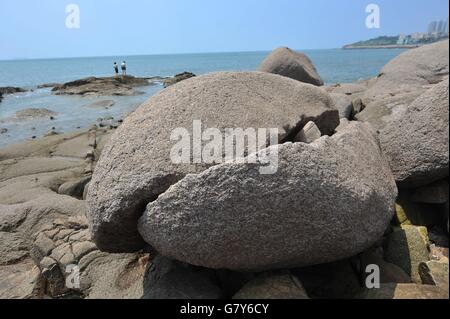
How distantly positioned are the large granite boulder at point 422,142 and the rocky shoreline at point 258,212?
0.01 metres

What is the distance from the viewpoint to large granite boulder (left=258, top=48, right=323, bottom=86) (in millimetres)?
10531

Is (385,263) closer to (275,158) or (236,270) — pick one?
(236,270)

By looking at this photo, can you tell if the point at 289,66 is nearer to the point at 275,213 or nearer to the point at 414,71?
the point at 414,71

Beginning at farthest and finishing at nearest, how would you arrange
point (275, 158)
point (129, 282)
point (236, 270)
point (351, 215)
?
point (129, 282)
point (236, 270)
point (351, 215)
point (275, 158)

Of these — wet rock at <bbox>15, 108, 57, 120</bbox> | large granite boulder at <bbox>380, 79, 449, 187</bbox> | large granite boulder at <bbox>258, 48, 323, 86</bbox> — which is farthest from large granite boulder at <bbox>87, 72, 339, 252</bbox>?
wet rock at <bbox>15, 108, 57, 120</bbox>

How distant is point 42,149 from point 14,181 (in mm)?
3170

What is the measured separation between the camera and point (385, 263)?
10.7 feet

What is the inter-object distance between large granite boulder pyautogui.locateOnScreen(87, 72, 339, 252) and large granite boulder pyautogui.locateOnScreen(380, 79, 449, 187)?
Result: 83 centimetres

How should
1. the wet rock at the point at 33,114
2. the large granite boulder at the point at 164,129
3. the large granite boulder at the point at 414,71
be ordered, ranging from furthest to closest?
the wet rock at the point at 33,114 < the large granite boulder at the point at 414,71 < the large granite boulder at the point at 164,129

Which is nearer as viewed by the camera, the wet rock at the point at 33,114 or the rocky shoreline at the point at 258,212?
the rocky shoreline at the point at 258,212

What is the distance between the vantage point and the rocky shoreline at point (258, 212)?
2633 millimetres

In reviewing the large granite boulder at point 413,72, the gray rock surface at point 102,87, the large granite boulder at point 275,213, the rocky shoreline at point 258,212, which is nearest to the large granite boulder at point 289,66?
the large granite boulder at point 413,72

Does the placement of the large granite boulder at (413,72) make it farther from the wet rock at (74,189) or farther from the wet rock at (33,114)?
the wet rock at (33,114)
